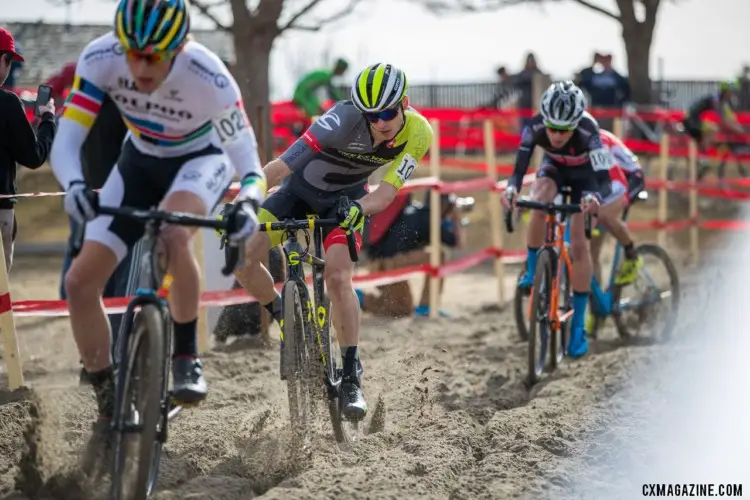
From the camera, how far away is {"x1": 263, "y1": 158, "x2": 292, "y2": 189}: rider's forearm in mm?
6480

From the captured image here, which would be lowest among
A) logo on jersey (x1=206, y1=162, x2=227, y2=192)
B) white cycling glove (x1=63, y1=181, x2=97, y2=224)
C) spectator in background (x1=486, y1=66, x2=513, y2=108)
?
white cycling glove (x1=63, y1=181, x2=97, y2=224)

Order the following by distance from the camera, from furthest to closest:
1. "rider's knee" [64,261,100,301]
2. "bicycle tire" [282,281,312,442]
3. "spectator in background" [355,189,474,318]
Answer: "spectator in background" [355,189,474,318] → "bicycle tire" [282,281,312,442] → "rider's knee" [64,261,100,301]

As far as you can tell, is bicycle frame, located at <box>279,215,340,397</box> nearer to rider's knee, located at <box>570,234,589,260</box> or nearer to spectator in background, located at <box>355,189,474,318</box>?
rider's knee, located at <box>570,234,589,260</box>

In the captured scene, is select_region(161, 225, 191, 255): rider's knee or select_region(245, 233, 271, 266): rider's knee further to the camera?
select_region(245, 233, 271, 266): rider's knee

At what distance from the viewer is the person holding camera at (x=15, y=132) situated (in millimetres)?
6609

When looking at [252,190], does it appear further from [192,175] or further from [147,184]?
[147,184]

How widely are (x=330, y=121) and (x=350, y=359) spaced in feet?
4.82

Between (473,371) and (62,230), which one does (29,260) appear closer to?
(62,230)

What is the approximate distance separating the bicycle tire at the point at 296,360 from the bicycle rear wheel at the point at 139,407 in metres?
1.25

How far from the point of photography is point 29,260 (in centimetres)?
1460

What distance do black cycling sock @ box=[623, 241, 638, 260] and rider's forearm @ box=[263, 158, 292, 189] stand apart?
4.24 metres

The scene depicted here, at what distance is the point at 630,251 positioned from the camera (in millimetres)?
9805

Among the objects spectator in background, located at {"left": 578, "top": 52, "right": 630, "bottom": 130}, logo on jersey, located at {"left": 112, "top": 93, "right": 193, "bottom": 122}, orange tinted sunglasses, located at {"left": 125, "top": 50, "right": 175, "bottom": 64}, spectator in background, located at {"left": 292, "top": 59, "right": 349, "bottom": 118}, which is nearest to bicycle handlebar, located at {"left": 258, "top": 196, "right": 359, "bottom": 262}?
logo on jersey, located at {"left": 112, "top": 93, "right": 193, "bottom": 122}

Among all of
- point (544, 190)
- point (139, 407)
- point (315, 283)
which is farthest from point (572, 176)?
point (139, 407)
